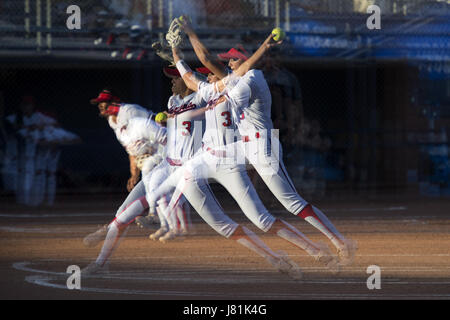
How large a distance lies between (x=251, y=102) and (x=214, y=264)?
1.72 meters

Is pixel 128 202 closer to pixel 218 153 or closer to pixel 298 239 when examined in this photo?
pixel 218 153

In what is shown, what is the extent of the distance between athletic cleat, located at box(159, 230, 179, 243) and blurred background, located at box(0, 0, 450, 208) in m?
4.06

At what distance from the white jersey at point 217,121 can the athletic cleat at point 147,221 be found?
3653 mm

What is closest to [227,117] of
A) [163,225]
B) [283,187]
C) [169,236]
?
[283,187]

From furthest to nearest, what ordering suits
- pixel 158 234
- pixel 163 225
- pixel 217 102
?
pixel 163 225 < pixel 158 234 < pixel 217 102

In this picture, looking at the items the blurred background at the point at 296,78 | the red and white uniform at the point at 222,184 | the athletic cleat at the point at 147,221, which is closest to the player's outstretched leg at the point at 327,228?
the red and white uniform at the point at 222,184

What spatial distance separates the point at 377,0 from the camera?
1472 centimetres

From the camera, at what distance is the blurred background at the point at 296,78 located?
46.8 feet

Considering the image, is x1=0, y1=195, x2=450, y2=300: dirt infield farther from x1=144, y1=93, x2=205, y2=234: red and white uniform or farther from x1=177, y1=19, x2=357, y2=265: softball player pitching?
x1=144, y1=93, x2=205, y2=234: red and white uniform

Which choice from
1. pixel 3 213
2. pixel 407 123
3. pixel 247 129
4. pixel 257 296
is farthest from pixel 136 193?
pixel 407 123

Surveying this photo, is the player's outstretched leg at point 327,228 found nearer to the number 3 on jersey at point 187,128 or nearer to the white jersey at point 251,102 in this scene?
the white jersey at point 251,102

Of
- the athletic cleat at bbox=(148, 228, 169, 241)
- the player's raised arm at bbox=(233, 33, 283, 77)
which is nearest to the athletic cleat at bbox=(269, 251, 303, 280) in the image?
the player's raised arm at bbox=(233, 33, 283, 77)

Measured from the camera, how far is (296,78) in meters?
15.8

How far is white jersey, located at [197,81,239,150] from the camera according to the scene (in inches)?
257
